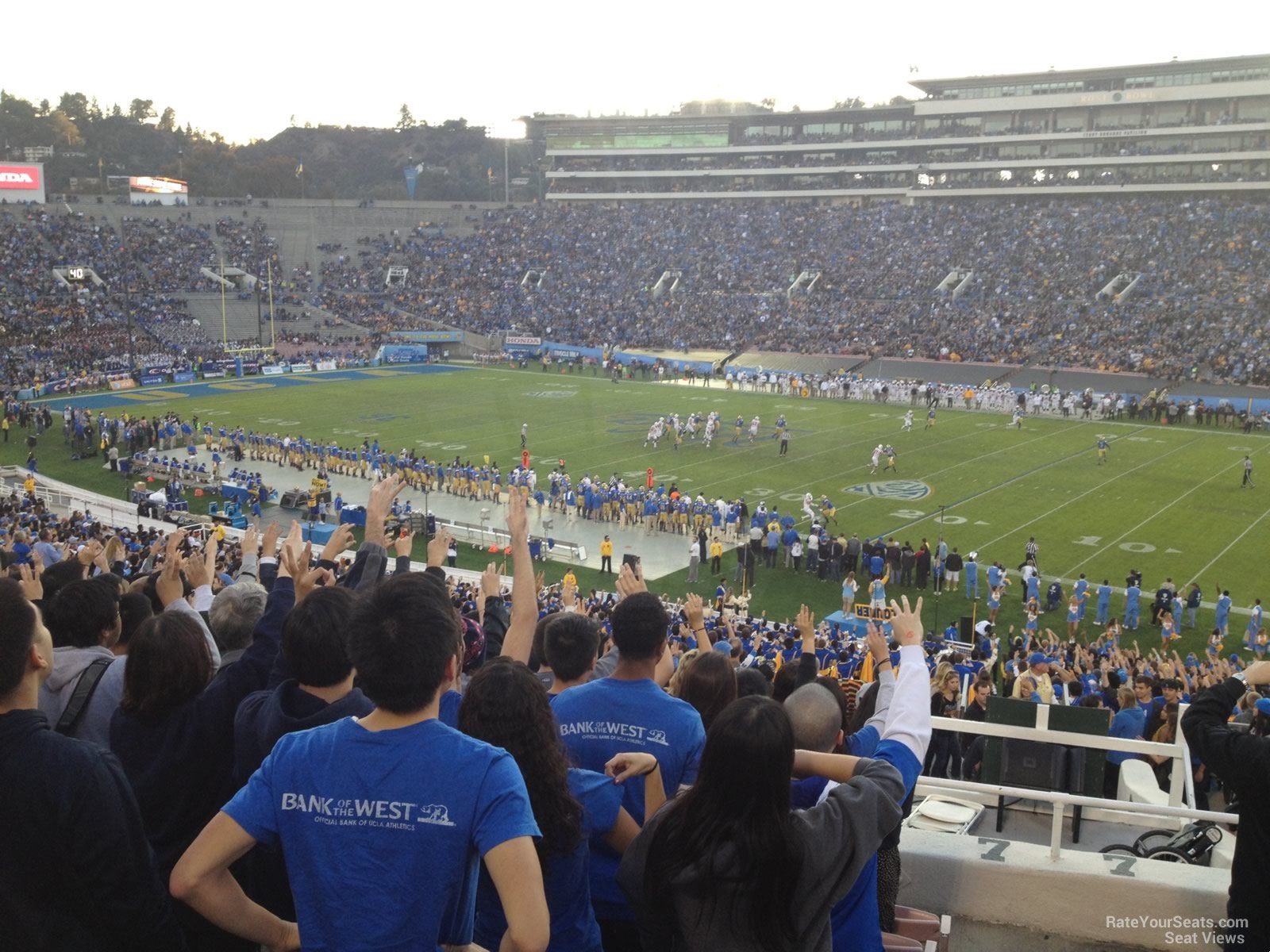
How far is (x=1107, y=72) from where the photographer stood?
6731 centimetres

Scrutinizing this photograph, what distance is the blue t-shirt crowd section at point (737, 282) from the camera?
5100 cm

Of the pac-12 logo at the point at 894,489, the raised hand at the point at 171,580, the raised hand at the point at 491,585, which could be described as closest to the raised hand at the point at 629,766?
the raised hand at the point at 491,585

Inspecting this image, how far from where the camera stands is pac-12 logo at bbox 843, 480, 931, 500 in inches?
1112

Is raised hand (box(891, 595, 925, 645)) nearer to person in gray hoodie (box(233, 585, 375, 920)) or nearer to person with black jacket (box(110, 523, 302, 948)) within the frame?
person in gray hoodie (box(233, 585, 375, 920))

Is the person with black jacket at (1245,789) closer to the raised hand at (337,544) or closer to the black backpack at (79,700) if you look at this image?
the raised hand at (337,544)

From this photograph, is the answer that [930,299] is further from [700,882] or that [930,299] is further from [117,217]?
[700,882]

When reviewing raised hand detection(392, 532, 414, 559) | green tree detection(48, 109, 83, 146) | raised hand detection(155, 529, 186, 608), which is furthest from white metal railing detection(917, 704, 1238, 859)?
green tree detection(48, 109, 83, 146)

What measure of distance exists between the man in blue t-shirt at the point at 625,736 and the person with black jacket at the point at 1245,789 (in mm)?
1520

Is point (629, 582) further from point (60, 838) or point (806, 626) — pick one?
point (60, 838)

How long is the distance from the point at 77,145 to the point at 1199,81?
82362 millimetres

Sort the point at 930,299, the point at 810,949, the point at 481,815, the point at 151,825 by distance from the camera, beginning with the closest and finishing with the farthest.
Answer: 1. the point at 481,815
2. the point at 810,949
3. the point at 151,825
4. the point at 930,299

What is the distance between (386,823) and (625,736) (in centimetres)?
101

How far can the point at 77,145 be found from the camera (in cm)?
9312

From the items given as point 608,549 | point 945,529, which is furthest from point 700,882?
point 945,529
